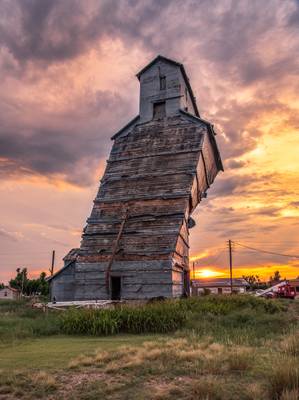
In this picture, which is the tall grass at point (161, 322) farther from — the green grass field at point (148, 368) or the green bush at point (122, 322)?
the green grass field at point (148, 368)

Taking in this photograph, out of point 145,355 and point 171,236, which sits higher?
point 171,236

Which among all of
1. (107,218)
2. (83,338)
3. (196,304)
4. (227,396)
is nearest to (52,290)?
(107,218)

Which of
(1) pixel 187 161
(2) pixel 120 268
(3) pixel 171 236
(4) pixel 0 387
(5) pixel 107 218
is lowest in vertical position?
(4) pixel 0 387

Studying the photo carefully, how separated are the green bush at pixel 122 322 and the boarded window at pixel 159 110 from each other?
1735 cm

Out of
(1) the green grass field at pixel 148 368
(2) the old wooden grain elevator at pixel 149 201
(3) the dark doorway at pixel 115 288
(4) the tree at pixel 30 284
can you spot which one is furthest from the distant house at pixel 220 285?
(1) the green grass field at pixel 148 368

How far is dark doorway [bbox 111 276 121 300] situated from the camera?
898 inches

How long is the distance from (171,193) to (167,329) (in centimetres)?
1125

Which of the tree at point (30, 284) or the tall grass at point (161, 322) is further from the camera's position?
the tree at point (30, 284)

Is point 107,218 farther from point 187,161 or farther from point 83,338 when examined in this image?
point 83,338

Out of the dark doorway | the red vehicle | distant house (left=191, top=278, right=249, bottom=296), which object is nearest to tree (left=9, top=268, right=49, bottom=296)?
distant house (left=191, top=278, right=249, bottom=296)

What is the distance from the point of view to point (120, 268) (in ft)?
73.0

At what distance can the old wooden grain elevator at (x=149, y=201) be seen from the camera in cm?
2184

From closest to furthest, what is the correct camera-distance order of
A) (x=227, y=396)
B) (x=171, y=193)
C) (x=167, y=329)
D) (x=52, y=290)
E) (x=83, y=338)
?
(x=227, y=396) → (x=83, y=338) → (x=167, y=329) → (x=171, y=193) → (x=52, y=290)

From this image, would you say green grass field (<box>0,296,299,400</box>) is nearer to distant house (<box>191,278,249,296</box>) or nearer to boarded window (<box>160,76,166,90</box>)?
boarded window (<box>160,76,166,90</box>)
